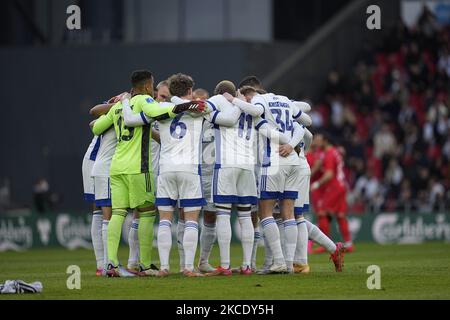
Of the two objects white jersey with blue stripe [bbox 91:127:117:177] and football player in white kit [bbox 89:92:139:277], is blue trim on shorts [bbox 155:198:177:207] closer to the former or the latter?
football player in white kit [bbox 89:92:139:277]


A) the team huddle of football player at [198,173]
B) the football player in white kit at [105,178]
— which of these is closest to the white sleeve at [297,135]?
the team huddle of football player at [198,173]

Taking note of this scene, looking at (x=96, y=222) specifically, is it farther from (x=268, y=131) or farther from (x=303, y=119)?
(x=303, y=119)

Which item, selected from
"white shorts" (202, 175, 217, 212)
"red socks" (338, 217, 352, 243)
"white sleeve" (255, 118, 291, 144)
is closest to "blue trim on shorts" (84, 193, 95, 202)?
"white shorts" (202, 175, 217, 212)

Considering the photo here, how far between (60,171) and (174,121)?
2330 centimetres

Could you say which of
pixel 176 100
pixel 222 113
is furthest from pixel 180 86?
pixel 222 113

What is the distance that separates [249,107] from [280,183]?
1209 mm

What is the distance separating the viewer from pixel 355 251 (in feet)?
82.8

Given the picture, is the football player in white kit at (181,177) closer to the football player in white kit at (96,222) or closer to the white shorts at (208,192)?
the white shorts at (208,192)

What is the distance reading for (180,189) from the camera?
15.7 meters

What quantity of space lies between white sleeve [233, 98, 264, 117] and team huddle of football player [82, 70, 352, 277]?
14 mm

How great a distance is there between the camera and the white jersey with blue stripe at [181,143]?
15.7 m

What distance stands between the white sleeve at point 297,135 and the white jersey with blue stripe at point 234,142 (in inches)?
23.2
